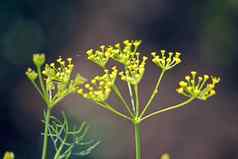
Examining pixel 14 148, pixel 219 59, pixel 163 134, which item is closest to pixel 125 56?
pixel 14 148

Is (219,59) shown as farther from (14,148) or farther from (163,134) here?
(14,148)

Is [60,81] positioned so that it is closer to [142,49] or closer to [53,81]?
[53,81]

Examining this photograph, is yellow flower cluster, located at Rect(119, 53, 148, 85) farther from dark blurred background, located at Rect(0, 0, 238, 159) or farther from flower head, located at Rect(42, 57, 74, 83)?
dark blurred background, located at Rect(0, 0, 238, 159)

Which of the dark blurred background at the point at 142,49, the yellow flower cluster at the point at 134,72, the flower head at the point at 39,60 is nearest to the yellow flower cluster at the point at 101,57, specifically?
the yellow flower cluster at the point at 134,72

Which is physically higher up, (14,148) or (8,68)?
(8,68)

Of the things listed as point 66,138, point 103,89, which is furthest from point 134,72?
point 66,138

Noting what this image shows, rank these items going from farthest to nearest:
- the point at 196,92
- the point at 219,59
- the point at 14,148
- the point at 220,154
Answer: the point at 219,59
the point at 220,154
the point at 14,148
the point at 196,92

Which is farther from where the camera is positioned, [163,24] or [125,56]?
[163,24]
